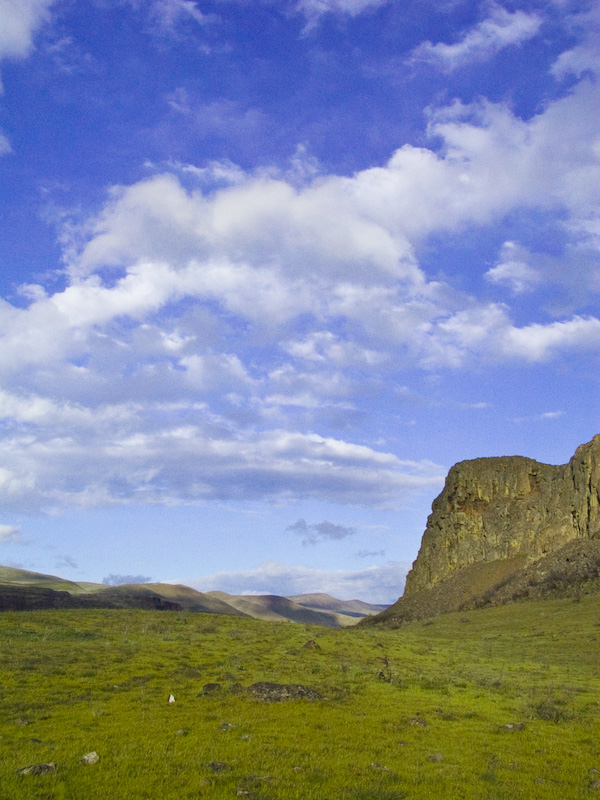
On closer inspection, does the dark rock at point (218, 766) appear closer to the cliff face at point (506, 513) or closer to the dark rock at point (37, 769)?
the dark rock at point (37, 769)

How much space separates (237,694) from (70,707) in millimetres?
6485

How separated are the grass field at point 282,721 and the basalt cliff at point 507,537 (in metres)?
51.4

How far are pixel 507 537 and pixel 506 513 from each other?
21.7ft

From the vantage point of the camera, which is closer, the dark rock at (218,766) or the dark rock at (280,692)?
the dark rock at (218,766)

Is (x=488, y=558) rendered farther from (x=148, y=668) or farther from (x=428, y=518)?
(x=148, y=668)

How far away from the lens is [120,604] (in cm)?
12375

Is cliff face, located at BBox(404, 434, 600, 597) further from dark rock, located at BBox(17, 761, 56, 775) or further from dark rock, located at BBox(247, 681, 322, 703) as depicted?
dark rock, located at BBox(17, 761, 56, 775)

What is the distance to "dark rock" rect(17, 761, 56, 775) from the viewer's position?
508 inches

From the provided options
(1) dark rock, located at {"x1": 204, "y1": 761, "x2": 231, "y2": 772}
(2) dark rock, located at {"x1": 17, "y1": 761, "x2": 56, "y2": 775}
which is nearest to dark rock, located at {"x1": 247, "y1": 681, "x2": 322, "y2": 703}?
(1) dark rock, located at {"x1": 204, "y1": 761, "x2": 231, "y2": 772}

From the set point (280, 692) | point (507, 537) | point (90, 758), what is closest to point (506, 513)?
point (507, 537)

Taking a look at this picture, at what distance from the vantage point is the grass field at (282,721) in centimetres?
1357

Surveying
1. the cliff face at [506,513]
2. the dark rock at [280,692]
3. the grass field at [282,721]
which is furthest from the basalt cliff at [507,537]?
the dark rock at [280,692]

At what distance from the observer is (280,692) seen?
910 inches

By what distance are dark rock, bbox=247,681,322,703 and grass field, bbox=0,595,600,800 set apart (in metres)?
0.41
